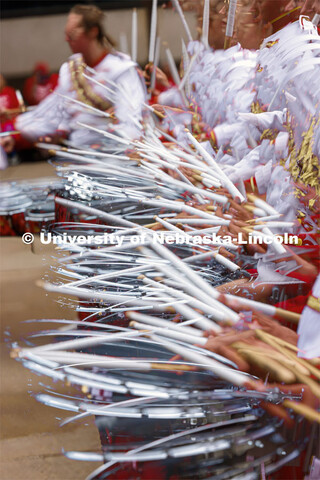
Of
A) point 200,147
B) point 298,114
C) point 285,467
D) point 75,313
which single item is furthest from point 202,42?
point 285,467

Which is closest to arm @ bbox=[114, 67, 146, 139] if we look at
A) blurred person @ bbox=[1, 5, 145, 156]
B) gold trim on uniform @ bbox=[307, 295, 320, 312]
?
blurred person @ bbox=[1, 5, 145, 156]

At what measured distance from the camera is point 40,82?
73cm

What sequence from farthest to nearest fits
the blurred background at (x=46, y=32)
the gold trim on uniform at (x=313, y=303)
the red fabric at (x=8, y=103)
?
the red fabric at (x=8, y=103) < the blurred background at (x=46, y=32) < the gold trim on uniform at (x=313, y=303)

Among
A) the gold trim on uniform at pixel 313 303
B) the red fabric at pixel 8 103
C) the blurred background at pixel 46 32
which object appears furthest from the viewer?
the red fabric at pixel 8 103

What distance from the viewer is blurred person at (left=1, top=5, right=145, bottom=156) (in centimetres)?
69

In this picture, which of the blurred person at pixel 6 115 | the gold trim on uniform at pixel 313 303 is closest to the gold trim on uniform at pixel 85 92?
the blurred person at pixel 6 115

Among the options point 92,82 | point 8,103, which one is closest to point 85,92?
point 92,82

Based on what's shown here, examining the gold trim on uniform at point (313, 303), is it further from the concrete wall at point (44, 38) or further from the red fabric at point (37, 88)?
the red fabric at point (37, 88)

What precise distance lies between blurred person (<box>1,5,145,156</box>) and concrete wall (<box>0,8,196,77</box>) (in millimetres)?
14

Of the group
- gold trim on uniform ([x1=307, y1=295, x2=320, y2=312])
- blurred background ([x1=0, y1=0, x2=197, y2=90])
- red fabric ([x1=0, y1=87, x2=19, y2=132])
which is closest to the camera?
gold trim on uniform ([x1=307, y1=295, x2=320, y2=312])

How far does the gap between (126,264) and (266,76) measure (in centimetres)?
22

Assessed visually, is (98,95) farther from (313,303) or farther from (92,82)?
Answer: (313,303)

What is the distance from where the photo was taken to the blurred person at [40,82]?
0.72 m

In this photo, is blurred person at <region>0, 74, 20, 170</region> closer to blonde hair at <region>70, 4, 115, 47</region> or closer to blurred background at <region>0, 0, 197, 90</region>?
blurred background at <region>0, 0, 197, 90</region>
